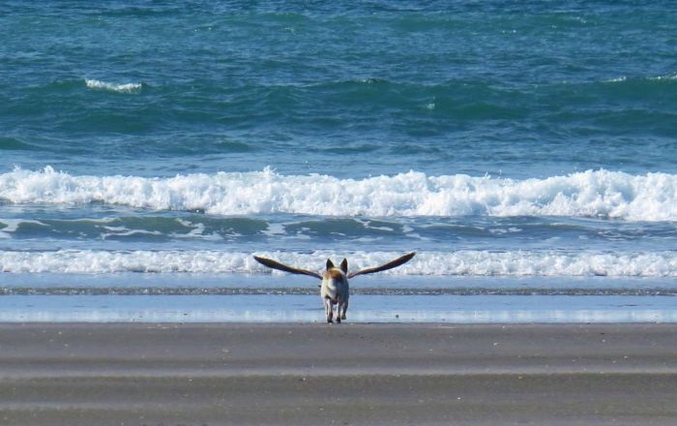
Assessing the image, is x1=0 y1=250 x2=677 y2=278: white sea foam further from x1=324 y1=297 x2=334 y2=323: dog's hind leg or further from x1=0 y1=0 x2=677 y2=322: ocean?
x1=324 y1=297 x2=334 y2=323: dog's hind leg

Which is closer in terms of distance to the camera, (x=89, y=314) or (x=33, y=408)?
(x=33, y=408)

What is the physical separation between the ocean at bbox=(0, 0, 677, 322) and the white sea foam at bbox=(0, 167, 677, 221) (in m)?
0.03

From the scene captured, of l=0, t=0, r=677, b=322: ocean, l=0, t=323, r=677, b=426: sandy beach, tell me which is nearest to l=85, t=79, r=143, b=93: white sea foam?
l=0, t=0, r=677, b=322: ocean

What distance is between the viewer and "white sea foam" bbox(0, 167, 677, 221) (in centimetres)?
1316

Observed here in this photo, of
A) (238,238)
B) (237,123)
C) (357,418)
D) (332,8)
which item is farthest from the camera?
(332,8)

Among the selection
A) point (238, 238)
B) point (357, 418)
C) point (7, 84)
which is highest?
point (7, 84)

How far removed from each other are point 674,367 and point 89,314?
12.6ft

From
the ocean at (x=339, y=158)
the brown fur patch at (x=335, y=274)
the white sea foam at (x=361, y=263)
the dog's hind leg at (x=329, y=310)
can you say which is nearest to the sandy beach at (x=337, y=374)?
the dog's hind leg at (x=329, y=310)

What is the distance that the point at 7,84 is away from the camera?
2052 cm

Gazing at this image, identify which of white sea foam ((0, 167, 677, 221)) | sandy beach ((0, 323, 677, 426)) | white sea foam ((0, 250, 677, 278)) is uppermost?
white sea foam ((0, 167, 677, 221))

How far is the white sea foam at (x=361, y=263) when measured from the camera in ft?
32.3

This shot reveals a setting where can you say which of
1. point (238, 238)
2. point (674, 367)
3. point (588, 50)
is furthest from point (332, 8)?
point (674, 367)

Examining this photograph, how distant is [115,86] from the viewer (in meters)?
20.5

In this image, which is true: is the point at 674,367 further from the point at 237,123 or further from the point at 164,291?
the point at 237,123
